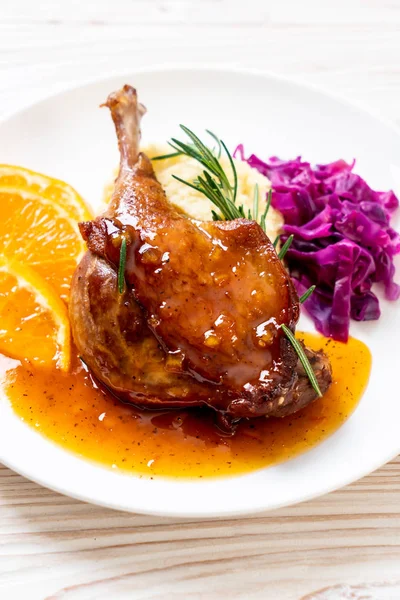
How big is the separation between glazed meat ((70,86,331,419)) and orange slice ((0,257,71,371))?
30cm

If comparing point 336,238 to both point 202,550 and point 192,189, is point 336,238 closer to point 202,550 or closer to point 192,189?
point 192,189

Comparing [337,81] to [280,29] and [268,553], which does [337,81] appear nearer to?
[280,29]

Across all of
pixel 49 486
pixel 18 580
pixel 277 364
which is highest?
pixel 277 364

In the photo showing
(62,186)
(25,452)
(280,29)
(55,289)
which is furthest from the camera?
(280,29)

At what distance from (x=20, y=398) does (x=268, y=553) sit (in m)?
1.66

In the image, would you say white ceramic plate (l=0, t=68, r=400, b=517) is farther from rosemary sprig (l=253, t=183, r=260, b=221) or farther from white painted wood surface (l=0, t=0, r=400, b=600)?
rosemary sprig (l=253, t=183, r=260, b=221)

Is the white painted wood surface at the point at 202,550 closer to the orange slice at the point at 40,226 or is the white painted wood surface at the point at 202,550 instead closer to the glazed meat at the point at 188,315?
the glazed meat at the point at 188,315

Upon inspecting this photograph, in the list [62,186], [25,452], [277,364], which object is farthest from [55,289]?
[277,364]


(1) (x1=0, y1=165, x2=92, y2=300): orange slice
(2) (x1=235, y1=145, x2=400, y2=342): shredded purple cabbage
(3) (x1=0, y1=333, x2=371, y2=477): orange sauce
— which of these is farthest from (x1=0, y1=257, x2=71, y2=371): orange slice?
(2) (x1=235, y1=145, x2=400, y2=342): shredded purple cabbage

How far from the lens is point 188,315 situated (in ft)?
11.8

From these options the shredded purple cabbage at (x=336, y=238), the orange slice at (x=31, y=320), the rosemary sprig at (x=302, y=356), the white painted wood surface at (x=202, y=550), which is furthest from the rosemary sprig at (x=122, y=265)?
the shredded purple cabbage at (x=336, y=238)

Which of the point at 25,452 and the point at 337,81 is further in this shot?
the point at 337,81

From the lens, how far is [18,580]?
131 inches

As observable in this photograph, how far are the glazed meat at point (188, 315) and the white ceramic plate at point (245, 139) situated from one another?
385 mm
